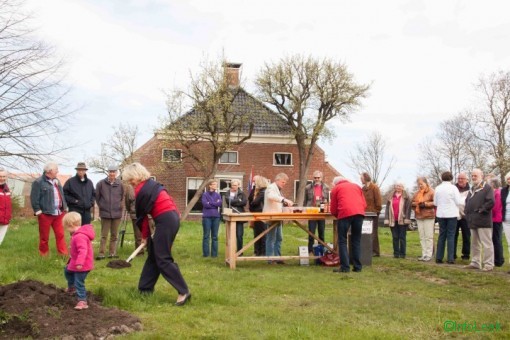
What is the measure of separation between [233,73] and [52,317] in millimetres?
30316

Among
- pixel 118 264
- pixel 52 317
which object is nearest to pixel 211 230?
pixel 118 264

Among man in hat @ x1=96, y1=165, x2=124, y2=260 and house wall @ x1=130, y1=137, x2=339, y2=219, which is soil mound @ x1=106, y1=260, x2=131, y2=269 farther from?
house wall @ x1=130, y1=137, x2=339, y2=219

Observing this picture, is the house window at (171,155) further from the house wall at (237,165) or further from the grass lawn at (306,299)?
the grass lawn at (306,299)

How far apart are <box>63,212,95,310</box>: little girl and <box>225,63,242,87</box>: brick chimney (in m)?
27.7

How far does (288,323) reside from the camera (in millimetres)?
5527

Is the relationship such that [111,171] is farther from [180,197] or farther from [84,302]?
[180,197]

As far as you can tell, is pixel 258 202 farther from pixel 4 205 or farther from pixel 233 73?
pixel 233 73

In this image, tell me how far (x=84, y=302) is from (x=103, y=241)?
17.6 ft

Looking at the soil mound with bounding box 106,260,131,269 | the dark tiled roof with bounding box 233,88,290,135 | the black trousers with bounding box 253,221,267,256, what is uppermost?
the dark tiled roof with bounding box 233,88,290,135

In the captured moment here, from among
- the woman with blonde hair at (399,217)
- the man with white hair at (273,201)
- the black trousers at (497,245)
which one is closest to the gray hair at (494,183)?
the black trousers at (497,245)

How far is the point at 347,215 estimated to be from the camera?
9.78 metres

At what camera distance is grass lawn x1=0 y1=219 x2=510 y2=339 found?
5.24 meters

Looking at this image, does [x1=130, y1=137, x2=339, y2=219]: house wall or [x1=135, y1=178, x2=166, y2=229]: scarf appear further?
[x1=130, y1=137, x2=339, y2=219]: house wall

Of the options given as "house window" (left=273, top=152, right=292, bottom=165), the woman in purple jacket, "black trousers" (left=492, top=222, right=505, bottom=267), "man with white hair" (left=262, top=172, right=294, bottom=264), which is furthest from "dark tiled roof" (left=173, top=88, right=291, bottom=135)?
"black trousers" (left=492, top=222, right=505, bottom=267)
